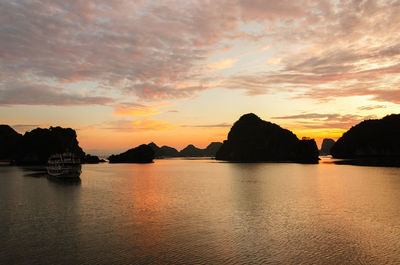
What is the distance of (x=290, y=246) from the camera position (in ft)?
82.6

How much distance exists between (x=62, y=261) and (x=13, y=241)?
27.7 feet

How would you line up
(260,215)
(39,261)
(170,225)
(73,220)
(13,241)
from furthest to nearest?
(260,215) < (73,220) < (170,225) < (13,241) < (39,261)

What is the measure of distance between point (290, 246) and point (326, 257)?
3428 millimetres

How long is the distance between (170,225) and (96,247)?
9.94m

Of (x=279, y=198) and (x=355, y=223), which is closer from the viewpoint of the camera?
(x=355, y=223)

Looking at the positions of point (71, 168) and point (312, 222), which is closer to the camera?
point (312, 222)

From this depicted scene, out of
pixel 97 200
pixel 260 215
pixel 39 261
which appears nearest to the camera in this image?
pixel 39 261

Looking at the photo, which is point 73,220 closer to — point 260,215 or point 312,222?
point 260,215

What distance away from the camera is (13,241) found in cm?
2634

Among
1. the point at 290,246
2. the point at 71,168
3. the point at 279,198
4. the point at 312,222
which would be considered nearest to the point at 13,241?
the point at 290,246

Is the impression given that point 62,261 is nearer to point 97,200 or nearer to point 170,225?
point 170,225

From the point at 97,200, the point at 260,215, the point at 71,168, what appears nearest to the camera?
the point at 260,215

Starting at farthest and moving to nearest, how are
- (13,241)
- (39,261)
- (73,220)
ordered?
1. (73,220)
2. (13,241)
3. (39,261)

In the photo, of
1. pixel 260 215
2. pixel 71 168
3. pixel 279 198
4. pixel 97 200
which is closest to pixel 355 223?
pixel 260 215
